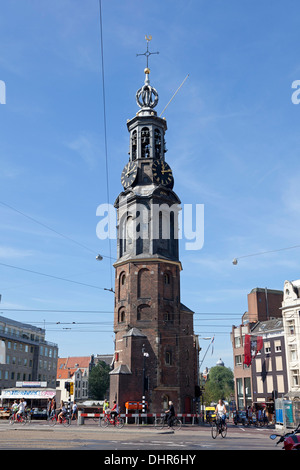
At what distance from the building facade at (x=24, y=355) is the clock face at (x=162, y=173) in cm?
4512

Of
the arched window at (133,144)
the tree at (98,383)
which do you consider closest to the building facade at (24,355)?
the tree at (98,383)

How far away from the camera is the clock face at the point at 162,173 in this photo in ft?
178

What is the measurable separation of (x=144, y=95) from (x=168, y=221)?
1795cm

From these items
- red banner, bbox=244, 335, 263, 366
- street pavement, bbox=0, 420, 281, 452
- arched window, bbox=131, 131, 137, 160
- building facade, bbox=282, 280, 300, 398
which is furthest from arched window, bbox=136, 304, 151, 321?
street pavement, bbox=0, 420, 281, 452

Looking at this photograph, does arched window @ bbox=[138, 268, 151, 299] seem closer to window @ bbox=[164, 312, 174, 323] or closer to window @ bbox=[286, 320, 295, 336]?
window @ bbox=[164, 312, 174, 323]

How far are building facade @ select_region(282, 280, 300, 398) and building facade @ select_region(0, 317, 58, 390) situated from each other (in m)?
48.9

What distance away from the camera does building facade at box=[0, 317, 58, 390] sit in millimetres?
81025

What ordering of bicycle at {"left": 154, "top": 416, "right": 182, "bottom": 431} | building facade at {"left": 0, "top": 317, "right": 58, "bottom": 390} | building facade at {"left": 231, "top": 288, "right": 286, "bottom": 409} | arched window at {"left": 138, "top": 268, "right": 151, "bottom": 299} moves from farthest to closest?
building facade at {"left": 0, "top": 317, "right": 58, "bottom": 390}
building facade at {"left": 231, "top": 288, "right": 286, "bottom": 409}
arched window at {"left": 138, "top": 268, "right": 151, "bottom": 299}
bicycle at {"left": 154, "top": 416, "right": 182, "bottom": 431}

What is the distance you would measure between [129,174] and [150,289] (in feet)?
48.0

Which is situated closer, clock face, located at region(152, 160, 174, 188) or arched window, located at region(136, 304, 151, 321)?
arched window, located at region(136, 304, 151, 321)

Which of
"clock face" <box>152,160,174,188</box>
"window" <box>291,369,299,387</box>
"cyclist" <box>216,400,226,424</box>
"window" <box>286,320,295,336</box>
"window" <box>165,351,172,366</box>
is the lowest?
"cyclist" <box>216,400,226,424</box>

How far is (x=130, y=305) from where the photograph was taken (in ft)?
161

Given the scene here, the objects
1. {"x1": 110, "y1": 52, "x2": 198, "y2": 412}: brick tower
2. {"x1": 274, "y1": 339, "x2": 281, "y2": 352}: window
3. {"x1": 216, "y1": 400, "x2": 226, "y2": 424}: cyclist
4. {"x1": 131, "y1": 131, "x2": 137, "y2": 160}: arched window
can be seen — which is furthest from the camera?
{"x1": 274, "y1": 339, "x2": 281, "y2": 352}: window

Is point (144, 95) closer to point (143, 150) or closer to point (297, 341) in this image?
point (143, 150)
